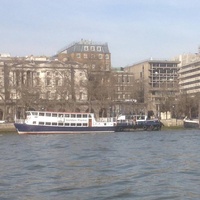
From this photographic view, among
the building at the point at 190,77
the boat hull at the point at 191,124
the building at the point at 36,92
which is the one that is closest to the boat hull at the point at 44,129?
the building at the point at 36,92

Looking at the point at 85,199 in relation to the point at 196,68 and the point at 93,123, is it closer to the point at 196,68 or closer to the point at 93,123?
the point at 93,123

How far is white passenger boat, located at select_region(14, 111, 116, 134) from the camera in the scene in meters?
73.6

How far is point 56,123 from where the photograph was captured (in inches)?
2953

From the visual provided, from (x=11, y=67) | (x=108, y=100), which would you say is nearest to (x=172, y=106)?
(x=108, y=100)

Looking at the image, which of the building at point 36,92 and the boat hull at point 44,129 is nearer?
the boat hull at point 44,129

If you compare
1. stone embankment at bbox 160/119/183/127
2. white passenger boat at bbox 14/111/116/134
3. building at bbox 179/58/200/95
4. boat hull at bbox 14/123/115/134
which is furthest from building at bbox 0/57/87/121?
building at bbox 179/58/200/95

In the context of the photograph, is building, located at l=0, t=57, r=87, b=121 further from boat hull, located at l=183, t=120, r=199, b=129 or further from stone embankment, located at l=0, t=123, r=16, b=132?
boat hull, located at l=183, t=120, r=199, b=129

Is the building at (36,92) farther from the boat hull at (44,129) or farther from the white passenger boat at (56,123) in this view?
the boat hull at (44,129)

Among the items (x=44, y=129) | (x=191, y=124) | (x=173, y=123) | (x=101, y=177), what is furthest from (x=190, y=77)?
(x=101, y=177)

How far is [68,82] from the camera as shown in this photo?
95.8 metres

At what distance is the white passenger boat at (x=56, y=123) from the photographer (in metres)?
73.6

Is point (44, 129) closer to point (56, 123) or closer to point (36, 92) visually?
point (56, 123)

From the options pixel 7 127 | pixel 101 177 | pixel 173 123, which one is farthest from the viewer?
pixel 173 123

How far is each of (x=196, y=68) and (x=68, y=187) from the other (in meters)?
169
